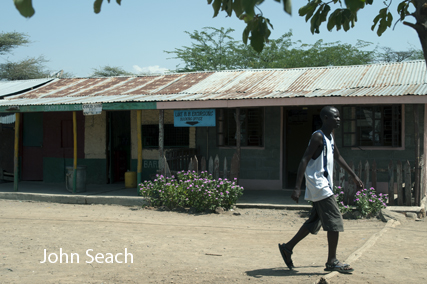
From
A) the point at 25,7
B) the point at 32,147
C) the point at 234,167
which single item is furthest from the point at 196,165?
the point at 25,7

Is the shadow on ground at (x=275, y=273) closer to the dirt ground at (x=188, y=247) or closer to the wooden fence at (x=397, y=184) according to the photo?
the dirt ground at (x=188, y=247)

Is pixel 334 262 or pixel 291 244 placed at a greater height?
pixel 291 244

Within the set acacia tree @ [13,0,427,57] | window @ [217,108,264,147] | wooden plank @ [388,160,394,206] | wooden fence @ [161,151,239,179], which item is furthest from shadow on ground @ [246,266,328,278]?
window @ [217,108,264,147]

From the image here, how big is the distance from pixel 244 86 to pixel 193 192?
142 inches

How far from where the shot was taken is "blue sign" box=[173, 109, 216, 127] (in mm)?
9945

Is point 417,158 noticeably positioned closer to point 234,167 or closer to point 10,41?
point 234,167

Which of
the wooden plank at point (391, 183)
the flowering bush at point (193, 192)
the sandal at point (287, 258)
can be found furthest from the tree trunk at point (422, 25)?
the flowering bush at point (193, 192)

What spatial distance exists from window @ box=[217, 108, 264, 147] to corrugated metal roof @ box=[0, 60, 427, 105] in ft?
2.48

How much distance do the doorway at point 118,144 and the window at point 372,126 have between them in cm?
661

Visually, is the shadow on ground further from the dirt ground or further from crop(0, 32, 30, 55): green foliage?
crop(0, 32, 30, 55): green foliage

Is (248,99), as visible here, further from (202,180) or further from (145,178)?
(145,178)

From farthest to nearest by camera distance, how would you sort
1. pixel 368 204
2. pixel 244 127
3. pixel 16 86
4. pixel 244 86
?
pixel 16 86 → pixel 244 127 → pixel 244 86 → pixel 368 204

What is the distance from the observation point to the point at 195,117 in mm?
10148

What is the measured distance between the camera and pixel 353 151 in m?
10.6
